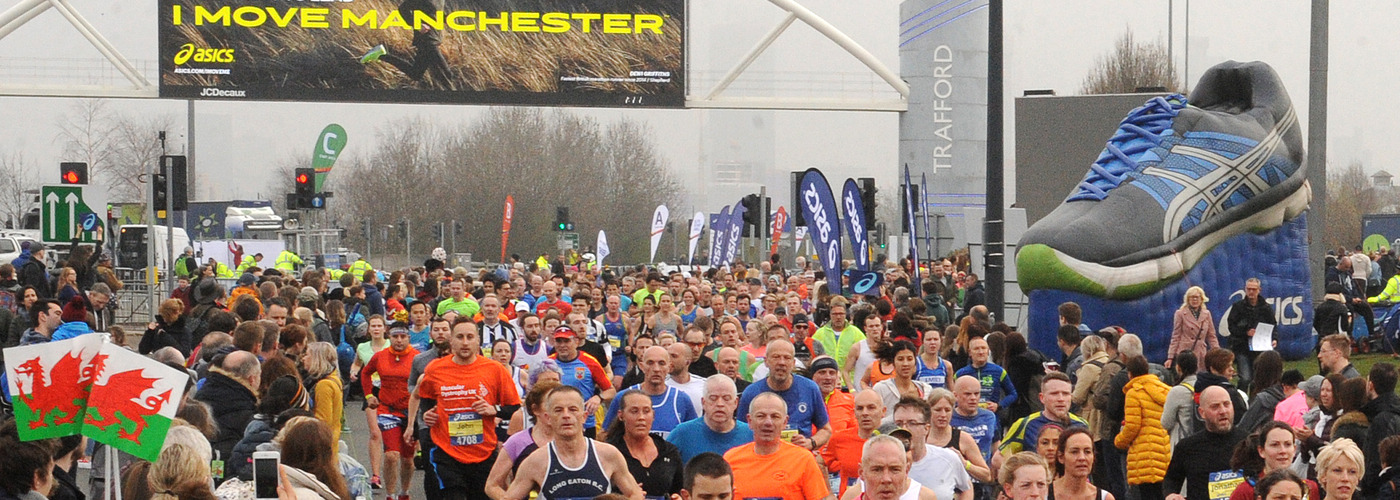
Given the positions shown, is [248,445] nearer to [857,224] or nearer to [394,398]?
[394,398]

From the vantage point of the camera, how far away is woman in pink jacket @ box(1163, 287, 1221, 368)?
52.8ft

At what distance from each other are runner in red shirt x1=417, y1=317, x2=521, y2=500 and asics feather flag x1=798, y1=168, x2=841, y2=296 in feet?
24.1

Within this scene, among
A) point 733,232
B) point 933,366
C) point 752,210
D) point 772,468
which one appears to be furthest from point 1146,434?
point 752,210

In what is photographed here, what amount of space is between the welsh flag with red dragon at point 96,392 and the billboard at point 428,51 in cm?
3291

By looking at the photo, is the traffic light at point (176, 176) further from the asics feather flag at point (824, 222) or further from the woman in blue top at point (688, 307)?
the asics feather flag at point (824, 222)

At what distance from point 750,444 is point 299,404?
236 centimetres

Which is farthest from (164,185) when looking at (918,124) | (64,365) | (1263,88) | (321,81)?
(918,124)

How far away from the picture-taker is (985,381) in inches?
457

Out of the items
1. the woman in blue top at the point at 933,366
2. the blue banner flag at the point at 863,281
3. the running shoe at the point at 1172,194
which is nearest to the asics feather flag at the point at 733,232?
the blue banner flag at the point at 863,281

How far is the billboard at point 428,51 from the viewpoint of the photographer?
39625mm

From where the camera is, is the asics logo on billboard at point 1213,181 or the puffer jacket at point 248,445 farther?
the asics logo on billboard at point 1213,181

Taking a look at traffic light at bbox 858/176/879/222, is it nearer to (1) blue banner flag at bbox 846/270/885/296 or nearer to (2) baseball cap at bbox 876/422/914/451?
(1) blue banner flag at bbox 846/270/885/296

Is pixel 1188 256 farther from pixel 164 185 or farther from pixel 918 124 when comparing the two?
pixel 918 124

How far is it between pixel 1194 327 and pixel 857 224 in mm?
3727
